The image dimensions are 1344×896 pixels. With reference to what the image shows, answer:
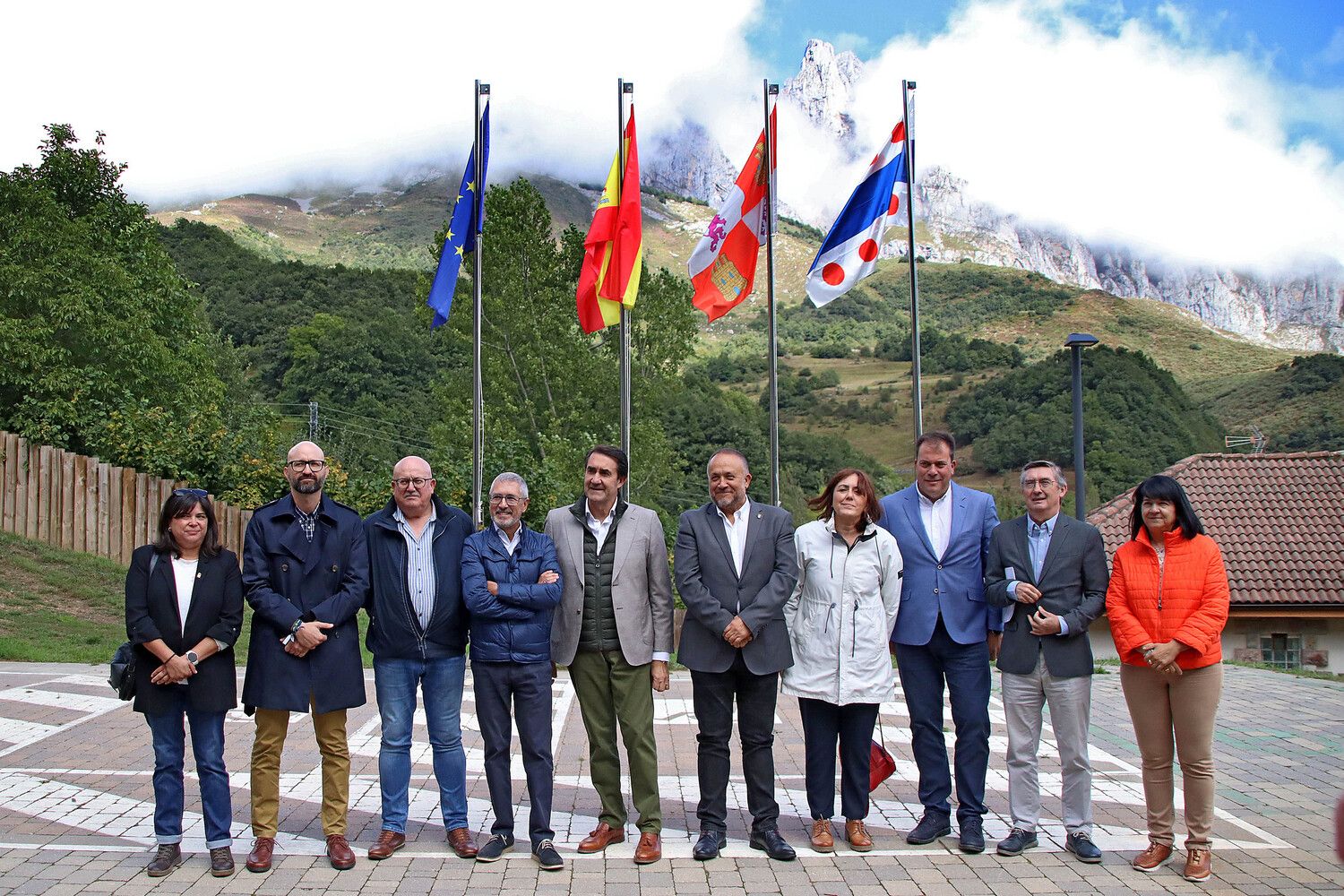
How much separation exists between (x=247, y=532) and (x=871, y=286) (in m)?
100

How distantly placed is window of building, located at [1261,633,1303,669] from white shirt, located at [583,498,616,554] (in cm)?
2129

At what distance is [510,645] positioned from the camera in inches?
219

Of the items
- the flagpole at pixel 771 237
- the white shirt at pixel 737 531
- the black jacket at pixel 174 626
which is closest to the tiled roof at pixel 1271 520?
the flagpole at pixel 771 237

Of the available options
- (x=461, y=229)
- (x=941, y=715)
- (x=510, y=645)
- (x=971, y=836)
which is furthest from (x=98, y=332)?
(x=971, y=836)

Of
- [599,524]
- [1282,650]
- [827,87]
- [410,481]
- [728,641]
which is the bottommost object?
[1282,650]

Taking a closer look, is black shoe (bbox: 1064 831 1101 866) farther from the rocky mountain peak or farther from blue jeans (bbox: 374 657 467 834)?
the rocky mountain peak

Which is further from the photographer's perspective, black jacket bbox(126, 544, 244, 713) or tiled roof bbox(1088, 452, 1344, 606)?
tiled roof bbox(1088, 452, 1344, 606)

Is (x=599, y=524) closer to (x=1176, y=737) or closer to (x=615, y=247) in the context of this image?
(x=1176, y=737)

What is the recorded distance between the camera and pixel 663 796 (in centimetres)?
691

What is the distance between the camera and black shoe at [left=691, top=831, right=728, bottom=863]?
5.57 m

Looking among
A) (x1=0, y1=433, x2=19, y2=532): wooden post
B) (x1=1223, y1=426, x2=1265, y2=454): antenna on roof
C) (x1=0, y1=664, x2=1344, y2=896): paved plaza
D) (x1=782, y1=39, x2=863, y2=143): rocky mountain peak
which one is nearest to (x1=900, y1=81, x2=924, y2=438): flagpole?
(x1=0, y1=664, x2=1344, y2=896): paved plaza

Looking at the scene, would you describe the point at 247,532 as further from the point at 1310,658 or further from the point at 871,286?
the point at 871,286

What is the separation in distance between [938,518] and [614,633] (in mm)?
1904

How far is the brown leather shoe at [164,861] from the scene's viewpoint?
5270 millimetres
